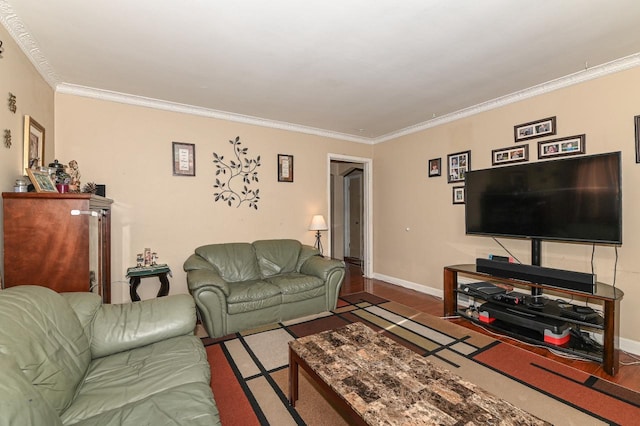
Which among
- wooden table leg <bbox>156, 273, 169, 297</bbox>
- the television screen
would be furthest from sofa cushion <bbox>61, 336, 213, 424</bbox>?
the television screen

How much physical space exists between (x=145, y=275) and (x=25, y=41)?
7.41 feet

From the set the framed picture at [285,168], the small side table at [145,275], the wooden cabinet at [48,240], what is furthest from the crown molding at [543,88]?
the wooden cabinet at [48,240]

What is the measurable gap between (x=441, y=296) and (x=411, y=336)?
4.89 ft

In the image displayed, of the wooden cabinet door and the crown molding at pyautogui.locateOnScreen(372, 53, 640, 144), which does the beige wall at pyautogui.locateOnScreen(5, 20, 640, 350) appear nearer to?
the crown molding at pyautogui.locateOnScreen(372, 53, 640, 144)

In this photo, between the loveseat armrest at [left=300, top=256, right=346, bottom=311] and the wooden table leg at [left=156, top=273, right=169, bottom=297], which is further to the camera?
the loveseat armrest at [left=300, top=256, right=346, bottom=311]

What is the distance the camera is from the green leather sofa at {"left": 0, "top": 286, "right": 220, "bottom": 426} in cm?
110

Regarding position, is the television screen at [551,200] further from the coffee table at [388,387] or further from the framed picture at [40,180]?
the framed picture at [40,180]

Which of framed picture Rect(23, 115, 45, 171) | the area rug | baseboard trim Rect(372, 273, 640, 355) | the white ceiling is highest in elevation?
the white ceiling

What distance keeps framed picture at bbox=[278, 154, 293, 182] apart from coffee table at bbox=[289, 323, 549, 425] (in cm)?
293

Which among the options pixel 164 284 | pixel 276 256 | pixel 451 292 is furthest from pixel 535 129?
pixel 164 284

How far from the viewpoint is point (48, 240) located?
2.06 meters

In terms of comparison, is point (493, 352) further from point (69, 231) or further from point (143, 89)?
point (143, 89)

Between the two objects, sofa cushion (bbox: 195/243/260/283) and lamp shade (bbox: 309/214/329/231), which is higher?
lamp shade (bbox: 309/214/329/231)

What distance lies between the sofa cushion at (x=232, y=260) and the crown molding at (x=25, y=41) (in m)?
2.23
